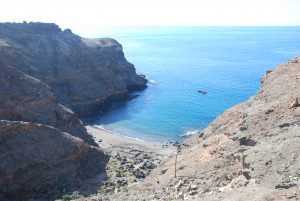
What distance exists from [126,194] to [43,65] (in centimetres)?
6195

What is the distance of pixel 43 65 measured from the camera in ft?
313

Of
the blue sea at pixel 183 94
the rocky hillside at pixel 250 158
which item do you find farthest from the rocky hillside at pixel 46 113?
the rocky hillside at pixel 250 158

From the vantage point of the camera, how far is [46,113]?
2318 inches

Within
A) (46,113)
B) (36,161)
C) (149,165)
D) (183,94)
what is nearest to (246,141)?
(149,165)

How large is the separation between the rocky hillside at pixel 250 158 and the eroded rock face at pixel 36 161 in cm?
867

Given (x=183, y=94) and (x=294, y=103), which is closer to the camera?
(x=294, y=103)

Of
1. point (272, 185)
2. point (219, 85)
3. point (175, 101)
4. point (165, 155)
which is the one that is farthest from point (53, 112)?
point (219, 85)

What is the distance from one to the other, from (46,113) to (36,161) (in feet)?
44.3

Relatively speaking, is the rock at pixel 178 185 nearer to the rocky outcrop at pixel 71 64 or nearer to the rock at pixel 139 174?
the rock at pixel 139 174

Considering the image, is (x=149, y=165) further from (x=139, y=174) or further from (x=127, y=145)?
(x=127, y=145)

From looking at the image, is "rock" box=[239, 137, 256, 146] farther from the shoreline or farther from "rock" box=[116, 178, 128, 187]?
the shoreline

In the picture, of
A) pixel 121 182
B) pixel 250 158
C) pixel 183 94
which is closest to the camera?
pixel 250 158

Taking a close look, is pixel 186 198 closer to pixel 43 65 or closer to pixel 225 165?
pixel 225 165

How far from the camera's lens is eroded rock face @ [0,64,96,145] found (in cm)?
5500
